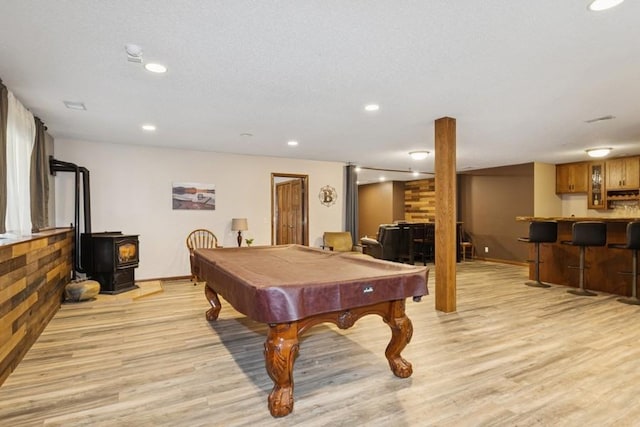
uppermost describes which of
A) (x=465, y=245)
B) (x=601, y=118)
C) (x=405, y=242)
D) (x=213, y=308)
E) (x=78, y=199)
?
(x=601, y=118)

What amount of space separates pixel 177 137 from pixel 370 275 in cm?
437

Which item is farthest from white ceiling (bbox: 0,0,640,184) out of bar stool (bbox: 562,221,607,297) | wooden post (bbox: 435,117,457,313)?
bar stool (bbox: 562,221,607,297)

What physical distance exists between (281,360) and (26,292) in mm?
2606

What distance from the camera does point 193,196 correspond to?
6.48 meters

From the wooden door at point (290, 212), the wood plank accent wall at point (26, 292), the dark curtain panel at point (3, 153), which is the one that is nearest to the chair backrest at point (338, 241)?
the wooden door at point (290, 212)

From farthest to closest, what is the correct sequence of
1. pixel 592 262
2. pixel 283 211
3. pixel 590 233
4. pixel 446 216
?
1. pixel 283 211
2. pixel 592 262
3. pixel 590 233
4. pixel 446 216

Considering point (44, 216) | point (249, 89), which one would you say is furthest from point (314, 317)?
point (44, 216)

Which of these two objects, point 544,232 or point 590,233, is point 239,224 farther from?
point 590,233

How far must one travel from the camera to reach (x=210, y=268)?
9.89 feet

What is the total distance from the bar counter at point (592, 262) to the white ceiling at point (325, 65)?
1559 mm

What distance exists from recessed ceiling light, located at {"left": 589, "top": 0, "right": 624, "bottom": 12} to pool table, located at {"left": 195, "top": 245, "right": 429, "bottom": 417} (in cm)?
193

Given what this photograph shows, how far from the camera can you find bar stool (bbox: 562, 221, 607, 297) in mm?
5059

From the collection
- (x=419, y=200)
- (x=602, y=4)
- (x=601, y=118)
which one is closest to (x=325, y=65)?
(x=602, y=4)

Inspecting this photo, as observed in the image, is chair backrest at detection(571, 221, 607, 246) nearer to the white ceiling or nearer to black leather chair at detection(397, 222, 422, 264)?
the white ceiling
